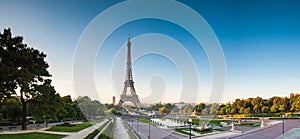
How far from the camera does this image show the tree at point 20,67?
873 inches

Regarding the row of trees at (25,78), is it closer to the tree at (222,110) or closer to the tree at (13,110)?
the tree at (13,110)

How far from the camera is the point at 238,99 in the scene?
6347 centimetres

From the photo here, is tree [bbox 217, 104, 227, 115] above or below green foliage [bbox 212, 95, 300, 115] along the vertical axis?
below

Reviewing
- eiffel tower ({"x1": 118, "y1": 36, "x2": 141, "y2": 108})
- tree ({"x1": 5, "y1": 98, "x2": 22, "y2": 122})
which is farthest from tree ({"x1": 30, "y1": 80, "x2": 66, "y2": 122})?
eiffel tower ({"x1": 118, "y1": 36, "x2": 141, "y2": 108})

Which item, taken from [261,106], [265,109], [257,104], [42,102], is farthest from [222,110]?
[42,102]

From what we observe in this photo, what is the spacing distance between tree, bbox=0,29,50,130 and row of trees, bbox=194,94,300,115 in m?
47.8

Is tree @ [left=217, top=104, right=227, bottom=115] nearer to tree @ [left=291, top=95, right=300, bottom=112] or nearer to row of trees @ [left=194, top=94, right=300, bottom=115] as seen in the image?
row of trees @ [left=194, top=94, right=300, bottom=115]

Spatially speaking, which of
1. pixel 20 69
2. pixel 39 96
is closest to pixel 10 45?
pixel 20 69

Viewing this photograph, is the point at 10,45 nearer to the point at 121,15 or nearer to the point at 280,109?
the point at 121,15

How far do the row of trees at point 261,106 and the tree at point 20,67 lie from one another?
4783 centimetres

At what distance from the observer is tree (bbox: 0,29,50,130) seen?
22.2 metres

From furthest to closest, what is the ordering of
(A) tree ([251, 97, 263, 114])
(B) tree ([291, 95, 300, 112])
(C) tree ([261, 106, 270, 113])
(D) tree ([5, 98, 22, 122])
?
(A) tree ([251, 97, 263, 114]) → (C) tree ([261, 106, 270, 113]) → (B) tree ([291, 95, 300, 112]) → (D) tree ([5, 98, 22, 122])

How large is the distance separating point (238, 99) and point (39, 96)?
165ft

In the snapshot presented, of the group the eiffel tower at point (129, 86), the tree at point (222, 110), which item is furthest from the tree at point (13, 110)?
the tree at point (222, 110)
